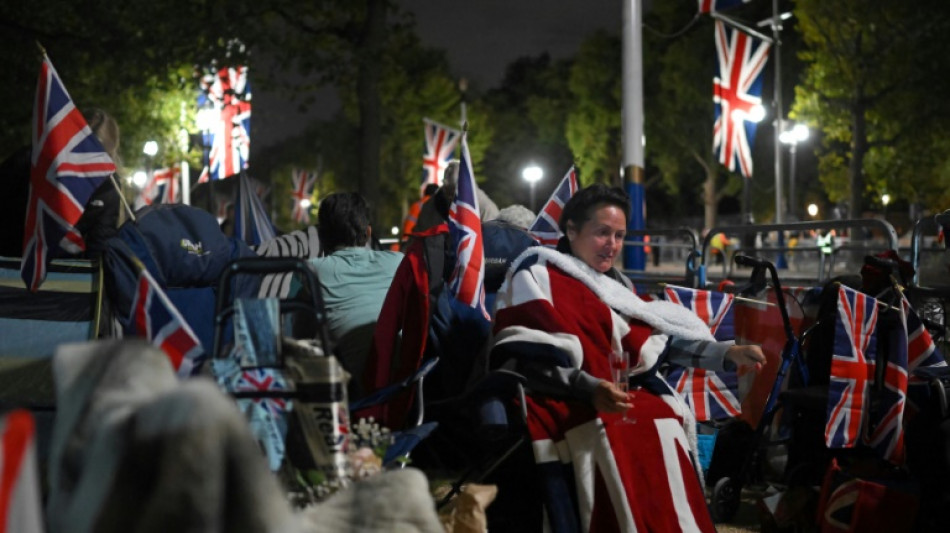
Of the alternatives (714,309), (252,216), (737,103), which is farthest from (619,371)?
(737,103)

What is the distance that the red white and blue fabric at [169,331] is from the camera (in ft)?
12.1

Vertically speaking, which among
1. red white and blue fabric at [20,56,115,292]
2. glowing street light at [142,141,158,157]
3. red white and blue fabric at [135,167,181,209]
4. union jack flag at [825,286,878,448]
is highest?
glowing street light at [142,141,158,157]

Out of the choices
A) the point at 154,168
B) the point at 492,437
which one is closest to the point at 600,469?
the point at 492,437

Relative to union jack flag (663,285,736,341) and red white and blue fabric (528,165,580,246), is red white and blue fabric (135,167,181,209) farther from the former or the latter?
union jack flag (663,285,736,341)

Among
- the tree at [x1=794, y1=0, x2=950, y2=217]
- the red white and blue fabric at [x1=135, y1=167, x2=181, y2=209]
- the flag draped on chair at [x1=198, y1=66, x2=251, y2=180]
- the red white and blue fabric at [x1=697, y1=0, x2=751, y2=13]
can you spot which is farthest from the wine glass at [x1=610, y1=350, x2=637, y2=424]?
the tree at [x1=794, y1=0, x2=950, y2=217]

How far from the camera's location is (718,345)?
511cm

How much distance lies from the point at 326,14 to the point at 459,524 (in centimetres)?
1966

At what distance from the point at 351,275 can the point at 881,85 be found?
1092 inches

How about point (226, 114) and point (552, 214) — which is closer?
point (552, 214)

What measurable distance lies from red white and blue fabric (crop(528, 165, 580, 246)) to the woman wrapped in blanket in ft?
7.90

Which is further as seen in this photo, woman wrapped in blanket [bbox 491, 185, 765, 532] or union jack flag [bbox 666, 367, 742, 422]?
union jack flag [bbox 666, 367, 742, 422]

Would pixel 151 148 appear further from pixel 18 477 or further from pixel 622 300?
pixel 18 477

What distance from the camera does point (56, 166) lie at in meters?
5.18

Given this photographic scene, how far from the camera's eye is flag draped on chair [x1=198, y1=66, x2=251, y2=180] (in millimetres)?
18500
